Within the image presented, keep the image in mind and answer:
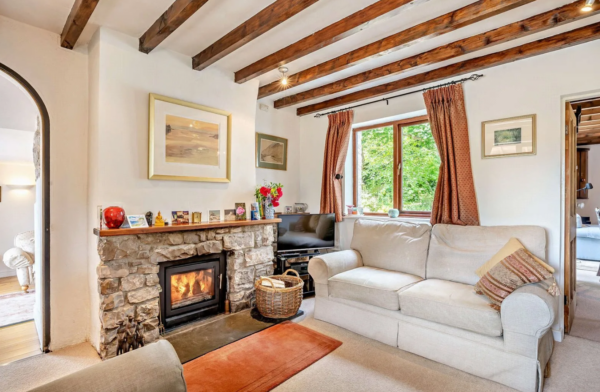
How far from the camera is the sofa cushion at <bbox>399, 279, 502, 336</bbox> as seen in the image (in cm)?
209

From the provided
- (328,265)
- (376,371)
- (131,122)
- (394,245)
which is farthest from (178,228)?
(394,245)

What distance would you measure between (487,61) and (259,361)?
331cm

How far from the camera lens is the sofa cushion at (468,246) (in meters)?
2.58

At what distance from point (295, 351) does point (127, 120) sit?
7.96 ft

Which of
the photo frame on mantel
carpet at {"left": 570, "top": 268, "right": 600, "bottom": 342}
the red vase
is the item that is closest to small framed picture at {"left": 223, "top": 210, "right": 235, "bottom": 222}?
the photo frame on mantel

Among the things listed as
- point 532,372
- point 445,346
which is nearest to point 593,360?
point 532,372

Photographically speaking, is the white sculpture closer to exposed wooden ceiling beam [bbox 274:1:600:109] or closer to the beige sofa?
the beige sofa

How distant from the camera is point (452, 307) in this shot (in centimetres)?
223

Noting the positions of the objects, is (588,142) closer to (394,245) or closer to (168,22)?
(394,245)


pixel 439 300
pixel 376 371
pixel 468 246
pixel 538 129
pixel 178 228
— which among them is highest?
pixel 538 129

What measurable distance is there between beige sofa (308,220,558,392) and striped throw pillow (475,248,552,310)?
67 millimetres

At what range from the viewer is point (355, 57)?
280 cm

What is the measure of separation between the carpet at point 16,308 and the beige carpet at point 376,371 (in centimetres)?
105

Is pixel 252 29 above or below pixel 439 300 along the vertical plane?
above
